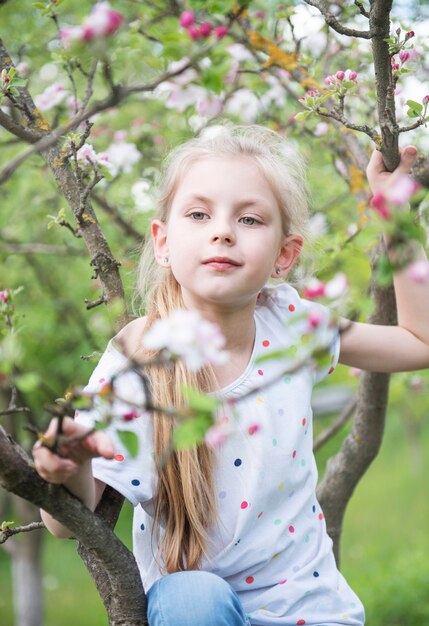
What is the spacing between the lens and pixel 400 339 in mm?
2158

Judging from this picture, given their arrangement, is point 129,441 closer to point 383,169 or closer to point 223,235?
point 223,235

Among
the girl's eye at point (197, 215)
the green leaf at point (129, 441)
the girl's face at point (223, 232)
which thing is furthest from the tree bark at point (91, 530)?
the girl's eye at point (197, 215)

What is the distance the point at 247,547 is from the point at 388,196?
3.91 ft

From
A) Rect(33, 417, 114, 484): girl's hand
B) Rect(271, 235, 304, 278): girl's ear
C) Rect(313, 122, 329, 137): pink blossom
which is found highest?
Rect(313, 122, 329, 137): pink blossom

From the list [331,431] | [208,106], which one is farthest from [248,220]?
[331,431]

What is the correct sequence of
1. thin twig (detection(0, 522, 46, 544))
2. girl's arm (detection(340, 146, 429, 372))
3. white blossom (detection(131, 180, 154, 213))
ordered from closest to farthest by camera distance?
thin twig (detection(0, 522, 46, 544))
girl's arm (detection(340, 146, 429, 372))
white blossom (detection(131, 180, 154, 213))

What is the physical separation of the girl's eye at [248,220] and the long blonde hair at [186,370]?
15 cm

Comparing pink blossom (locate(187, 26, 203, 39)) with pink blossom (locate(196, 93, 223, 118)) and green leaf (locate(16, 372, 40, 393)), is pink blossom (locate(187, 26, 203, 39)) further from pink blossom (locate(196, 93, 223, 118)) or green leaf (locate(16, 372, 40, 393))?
pink blossom (locate(196, 93, 223, 118))

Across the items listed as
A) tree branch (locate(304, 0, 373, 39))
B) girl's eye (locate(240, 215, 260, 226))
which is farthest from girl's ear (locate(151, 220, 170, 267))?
tree branch (locate(304, 0, 373, 39))

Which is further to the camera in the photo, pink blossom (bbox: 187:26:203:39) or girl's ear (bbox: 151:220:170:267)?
girl's ear (bbox: 151:220:170:267)

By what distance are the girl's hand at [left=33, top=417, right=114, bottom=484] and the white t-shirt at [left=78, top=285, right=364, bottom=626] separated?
486mm

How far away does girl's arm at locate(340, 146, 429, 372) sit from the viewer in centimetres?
212

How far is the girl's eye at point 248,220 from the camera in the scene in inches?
75.7

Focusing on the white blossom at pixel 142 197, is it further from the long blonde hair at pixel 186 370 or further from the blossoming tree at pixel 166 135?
the long blonde hair at pixel 186 370
